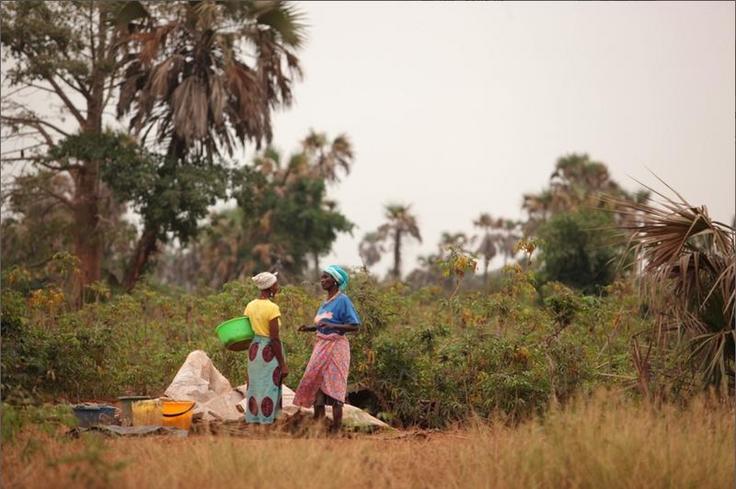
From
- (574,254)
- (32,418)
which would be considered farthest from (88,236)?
(32,418)

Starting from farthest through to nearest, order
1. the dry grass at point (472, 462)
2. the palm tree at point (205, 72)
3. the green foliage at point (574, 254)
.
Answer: the green foliage at point (574, 254) < the palm tree at point (205, 72) < the dry grass at point (472, 462)

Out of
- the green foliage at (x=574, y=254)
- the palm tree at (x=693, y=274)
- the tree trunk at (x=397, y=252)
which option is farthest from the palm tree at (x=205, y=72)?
the tree trunk at (x=397, y=252)

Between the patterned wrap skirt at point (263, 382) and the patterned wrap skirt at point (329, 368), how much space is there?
0.89 feet

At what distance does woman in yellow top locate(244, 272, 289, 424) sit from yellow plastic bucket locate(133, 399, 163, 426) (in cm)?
85

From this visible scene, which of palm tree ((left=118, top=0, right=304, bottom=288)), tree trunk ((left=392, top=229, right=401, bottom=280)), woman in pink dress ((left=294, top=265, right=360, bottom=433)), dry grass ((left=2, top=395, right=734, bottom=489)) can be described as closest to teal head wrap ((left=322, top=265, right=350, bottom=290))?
woman in pink dress ((left=294, top=265, right=360, bottom=433))

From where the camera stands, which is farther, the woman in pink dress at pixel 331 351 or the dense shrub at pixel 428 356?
the dense shrub at pixel 428 356

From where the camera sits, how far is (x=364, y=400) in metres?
11.9

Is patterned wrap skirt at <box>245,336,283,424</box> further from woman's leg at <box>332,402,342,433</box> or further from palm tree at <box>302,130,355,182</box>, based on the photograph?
palm tree at <box>302,130,355,182</box>

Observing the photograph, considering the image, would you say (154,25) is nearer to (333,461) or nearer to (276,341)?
(276,341)

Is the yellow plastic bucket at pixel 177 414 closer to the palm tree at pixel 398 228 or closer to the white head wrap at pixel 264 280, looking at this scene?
the white head wrap at pixel 264 280

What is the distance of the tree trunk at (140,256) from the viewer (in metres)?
24.7

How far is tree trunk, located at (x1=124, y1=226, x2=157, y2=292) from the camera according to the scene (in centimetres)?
2467

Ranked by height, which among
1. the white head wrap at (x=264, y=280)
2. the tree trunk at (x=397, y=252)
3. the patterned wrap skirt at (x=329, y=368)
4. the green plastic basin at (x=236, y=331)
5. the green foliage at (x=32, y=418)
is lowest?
the green foliage at (x=32, y=418)

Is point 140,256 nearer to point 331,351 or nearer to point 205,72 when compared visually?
point 205,72
